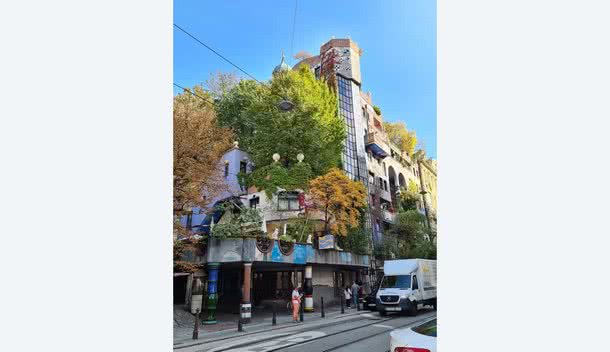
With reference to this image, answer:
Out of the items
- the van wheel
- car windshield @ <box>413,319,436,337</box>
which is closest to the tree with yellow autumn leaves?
car windshield @ <box>413,319,436,337</box>

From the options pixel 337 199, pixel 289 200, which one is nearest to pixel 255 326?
pixel 289 200

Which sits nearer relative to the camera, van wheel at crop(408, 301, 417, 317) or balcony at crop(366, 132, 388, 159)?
balcony at crop(366, 132, 388, 159)

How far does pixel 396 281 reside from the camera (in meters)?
7.03

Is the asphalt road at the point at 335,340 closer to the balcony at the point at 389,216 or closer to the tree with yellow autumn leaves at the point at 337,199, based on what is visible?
the balcony at the point at 389,216

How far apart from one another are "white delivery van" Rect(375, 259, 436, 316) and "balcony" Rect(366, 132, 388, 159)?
176 centimetres

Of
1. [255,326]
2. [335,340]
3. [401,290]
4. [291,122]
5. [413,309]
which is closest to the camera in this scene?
[335,340]

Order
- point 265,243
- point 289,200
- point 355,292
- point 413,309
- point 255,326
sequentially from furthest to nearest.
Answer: point 413,309, point 355,292, point 255,326, point 265,243, point 289,200

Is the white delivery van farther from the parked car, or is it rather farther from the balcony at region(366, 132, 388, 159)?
the parked car

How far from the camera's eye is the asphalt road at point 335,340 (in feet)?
13.8

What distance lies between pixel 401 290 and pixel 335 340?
3239 mm

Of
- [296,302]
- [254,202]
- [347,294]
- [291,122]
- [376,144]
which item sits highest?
[291,122]

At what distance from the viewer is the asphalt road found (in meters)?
4.21

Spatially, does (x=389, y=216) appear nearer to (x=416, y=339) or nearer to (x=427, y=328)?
(x=427, y=328)
